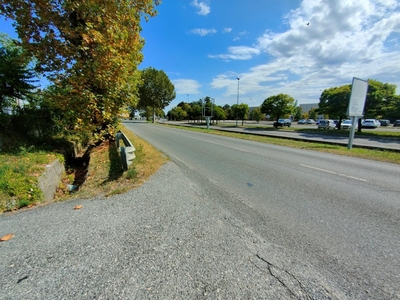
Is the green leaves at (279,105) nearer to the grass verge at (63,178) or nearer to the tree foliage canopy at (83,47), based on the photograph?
the tree foliage canopy at (83,47)

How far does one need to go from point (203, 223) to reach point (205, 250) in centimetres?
64

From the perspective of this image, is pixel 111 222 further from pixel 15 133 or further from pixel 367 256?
pixel 15 133

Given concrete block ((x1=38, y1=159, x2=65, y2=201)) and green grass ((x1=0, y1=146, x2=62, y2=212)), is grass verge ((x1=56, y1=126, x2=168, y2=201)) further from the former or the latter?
green grass ((x1=0, y1=146, x2=62, y2=212))

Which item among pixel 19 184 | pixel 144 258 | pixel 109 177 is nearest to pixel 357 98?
pixel 109 177

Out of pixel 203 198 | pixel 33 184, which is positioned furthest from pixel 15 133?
pixel 203 198

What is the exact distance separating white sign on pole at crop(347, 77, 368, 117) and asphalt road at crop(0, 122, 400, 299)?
27.9ft

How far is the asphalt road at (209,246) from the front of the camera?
1.87 metres

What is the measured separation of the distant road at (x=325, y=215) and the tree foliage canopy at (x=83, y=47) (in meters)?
4.61

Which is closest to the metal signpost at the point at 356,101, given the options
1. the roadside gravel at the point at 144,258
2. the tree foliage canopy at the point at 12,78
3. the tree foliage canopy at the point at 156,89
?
the roadside gravel at the point at 144,258

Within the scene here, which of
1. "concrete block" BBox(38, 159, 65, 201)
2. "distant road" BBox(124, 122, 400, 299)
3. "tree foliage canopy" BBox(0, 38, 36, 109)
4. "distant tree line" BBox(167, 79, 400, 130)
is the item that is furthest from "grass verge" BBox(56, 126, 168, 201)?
"distant tree line" BBox(167, 79, 400, 130)

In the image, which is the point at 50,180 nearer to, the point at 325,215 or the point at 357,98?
the point at 325,215

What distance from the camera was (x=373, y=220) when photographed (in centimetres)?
322

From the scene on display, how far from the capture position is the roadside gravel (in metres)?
1.83

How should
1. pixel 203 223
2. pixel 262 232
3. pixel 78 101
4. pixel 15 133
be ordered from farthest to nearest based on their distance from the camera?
pixel 15 133
pixel 78 101
pixel 203 223
pixel 262 232
